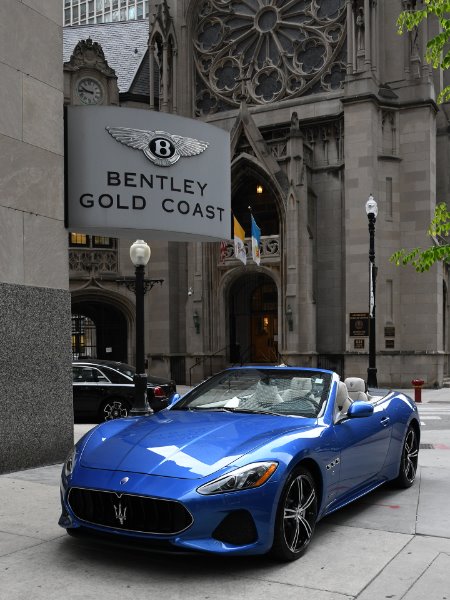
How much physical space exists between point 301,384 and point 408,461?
2.15 m

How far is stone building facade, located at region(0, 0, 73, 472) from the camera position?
28.0ft

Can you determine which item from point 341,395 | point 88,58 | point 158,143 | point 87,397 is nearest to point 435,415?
point 87,397

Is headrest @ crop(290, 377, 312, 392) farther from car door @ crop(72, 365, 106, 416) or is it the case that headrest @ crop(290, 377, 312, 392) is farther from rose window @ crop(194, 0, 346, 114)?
rose window @ crop(194, 0, 346, 114)

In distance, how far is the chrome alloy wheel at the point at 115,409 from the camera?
15.4 metres

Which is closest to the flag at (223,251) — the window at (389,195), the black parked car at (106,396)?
the window at (389,195)

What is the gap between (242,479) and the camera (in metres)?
4.85

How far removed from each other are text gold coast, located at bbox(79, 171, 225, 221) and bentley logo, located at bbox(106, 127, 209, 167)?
0.27 metres

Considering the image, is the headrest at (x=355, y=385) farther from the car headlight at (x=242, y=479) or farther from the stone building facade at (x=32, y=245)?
the stone building facade at (x=32, y=245)

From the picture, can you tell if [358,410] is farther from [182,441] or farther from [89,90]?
[89,90]

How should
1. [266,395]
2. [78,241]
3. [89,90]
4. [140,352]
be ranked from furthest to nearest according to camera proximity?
[89,90] → [78,241] → [140,352] → [266,395]

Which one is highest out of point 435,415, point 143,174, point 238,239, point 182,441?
point 238,239

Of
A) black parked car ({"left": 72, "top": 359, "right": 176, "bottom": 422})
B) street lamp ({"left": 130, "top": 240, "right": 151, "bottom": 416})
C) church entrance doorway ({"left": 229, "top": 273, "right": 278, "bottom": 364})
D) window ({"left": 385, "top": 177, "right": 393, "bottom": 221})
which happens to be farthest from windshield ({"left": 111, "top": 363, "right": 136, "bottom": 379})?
church entrance doorway ({"left": 229, "top": 273, "right": 278, "bottom": 364})

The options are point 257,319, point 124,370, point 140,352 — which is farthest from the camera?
point 257,319

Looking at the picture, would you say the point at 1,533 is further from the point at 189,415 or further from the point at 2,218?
the point at 2,218
